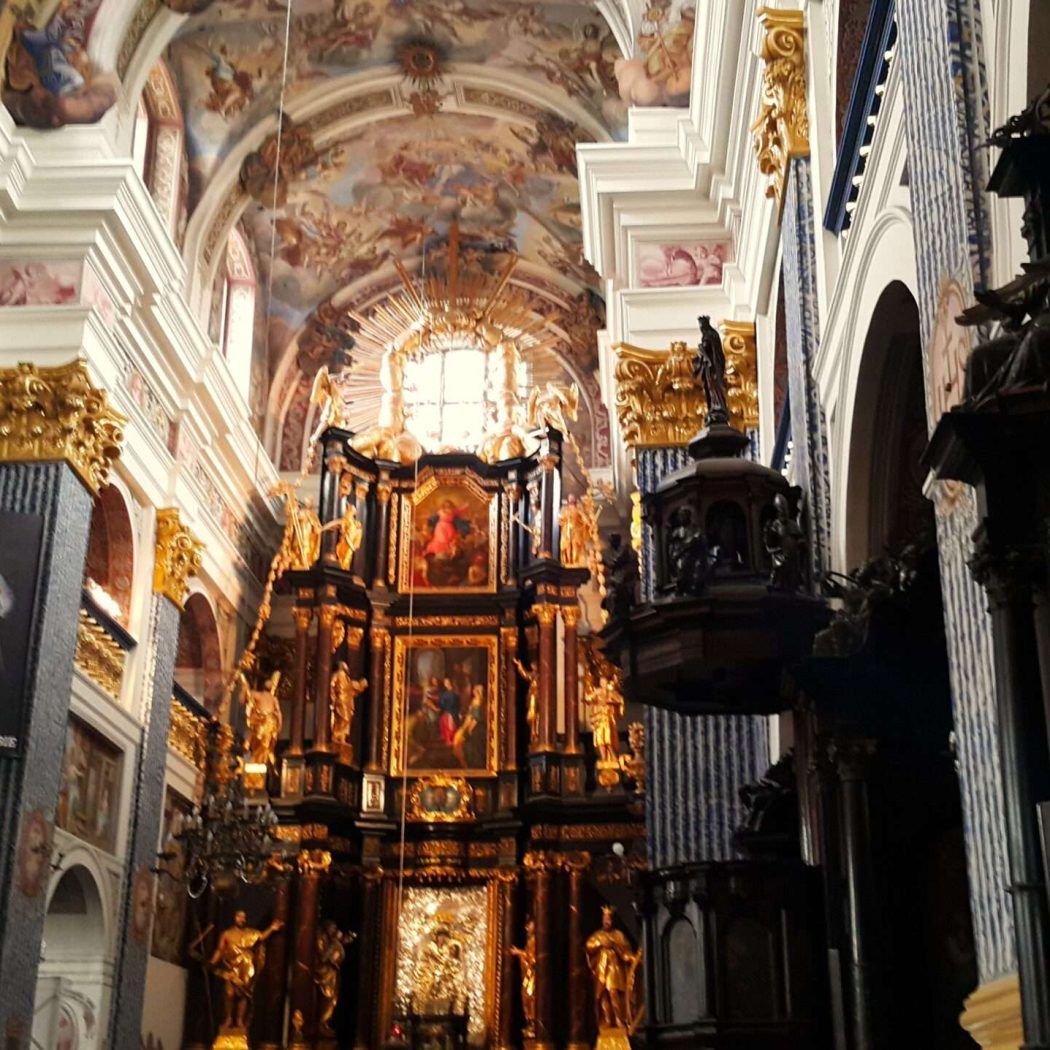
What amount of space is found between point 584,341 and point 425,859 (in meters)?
7.30

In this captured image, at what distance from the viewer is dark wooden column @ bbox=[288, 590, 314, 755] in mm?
17578

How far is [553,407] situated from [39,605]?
908 cm

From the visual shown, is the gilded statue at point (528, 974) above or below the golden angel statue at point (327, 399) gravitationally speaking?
below

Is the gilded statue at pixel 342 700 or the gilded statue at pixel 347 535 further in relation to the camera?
the gilded statue at pixel 347 535

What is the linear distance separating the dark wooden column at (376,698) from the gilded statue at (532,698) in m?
1.62

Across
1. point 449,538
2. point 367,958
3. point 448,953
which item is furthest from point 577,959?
point 449,538

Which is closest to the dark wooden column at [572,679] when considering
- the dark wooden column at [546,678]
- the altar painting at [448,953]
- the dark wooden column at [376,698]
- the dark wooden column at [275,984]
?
the dark wooden column at [546,678]

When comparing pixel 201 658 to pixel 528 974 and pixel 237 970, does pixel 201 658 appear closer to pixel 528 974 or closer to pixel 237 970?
pixel 237 970

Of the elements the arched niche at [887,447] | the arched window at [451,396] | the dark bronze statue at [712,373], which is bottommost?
the arched niche at [887,447]

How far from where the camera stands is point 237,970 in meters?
16.1

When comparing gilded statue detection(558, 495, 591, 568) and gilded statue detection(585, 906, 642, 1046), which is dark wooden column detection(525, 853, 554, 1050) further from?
gilded statue detection(558, 495, 591, 568)

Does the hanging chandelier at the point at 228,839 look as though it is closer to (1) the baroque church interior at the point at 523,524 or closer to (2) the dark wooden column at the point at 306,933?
(1) the baroque church interior at the point at 523,524

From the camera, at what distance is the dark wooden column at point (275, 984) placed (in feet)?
52.8

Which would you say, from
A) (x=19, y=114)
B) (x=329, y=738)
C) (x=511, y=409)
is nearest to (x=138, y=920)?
(x=329, y=738)
